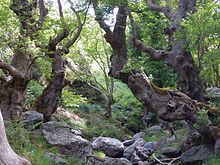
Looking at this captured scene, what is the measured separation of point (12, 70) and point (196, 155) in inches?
256

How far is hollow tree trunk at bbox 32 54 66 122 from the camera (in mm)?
10062

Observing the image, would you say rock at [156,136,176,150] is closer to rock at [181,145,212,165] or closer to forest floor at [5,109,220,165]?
forest floor at [5,109,220,165]

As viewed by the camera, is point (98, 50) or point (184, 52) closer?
point (184, 52)

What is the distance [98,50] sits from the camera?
715 inches

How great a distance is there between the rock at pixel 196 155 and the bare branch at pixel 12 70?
604 cm

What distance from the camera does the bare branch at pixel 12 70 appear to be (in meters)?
7.93

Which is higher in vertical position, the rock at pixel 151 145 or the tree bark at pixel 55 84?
the tree bark at pixel 55 84

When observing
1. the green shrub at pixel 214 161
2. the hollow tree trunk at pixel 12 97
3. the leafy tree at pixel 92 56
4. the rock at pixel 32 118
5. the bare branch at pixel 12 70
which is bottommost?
the green shrub at pixel 214 161

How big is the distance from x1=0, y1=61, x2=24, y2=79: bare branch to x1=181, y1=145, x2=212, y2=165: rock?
6.04 metres

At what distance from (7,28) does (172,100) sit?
663cm

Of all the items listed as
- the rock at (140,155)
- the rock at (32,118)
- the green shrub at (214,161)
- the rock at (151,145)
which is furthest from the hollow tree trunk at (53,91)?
the green shrub at (214,161)

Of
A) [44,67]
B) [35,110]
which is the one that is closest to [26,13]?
[44,67]

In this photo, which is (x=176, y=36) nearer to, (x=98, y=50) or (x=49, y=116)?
(x=49, y=116)

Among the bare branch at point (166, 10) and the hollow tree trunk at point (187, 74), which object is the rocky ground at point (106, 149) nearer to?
the hollow tree trunk at point (187, 74)
